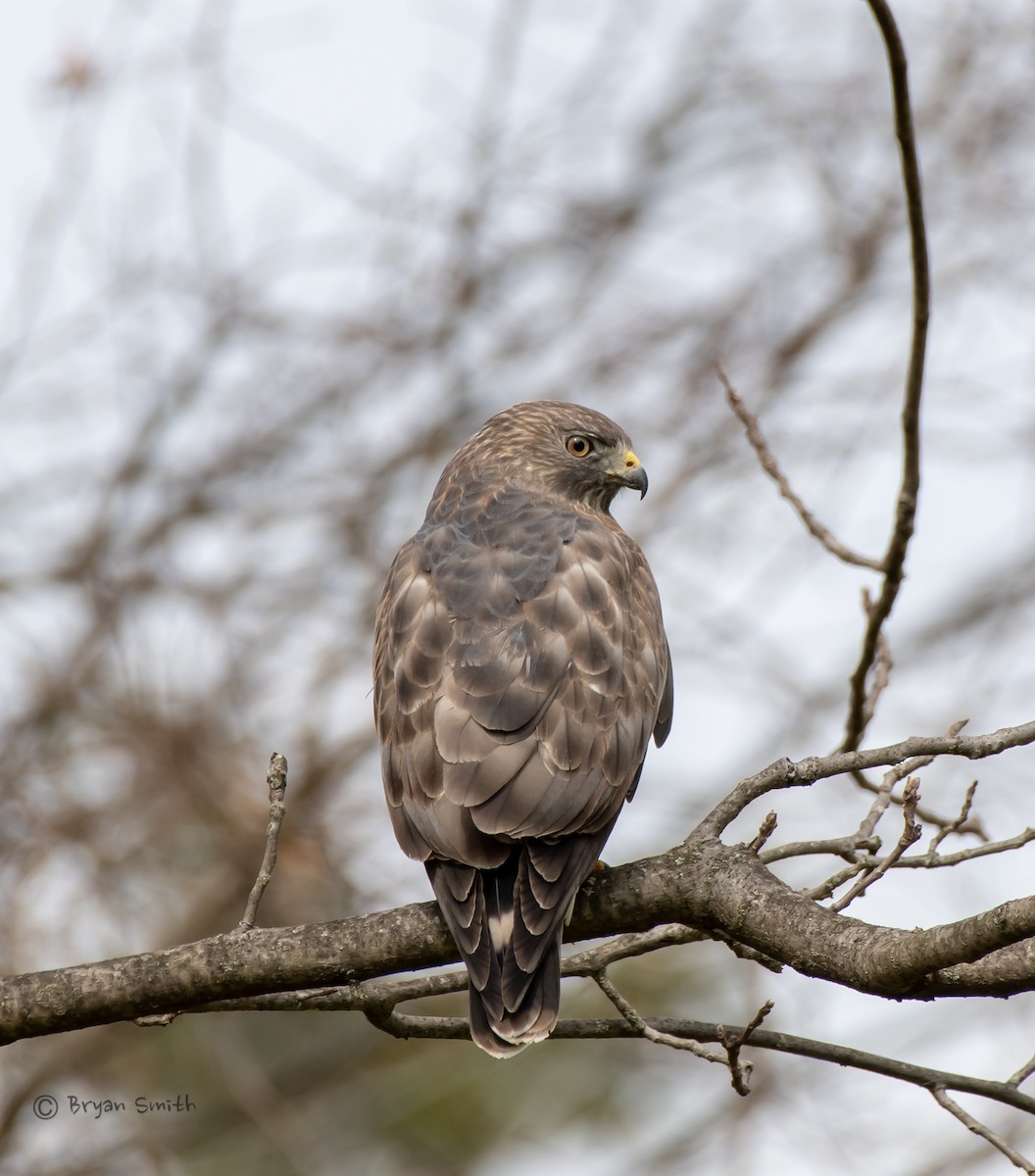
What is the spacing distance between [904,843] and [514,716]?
1145mm

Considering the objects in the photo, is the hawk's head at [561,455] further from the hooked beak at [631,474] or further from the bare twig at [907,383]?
the bare twig at [907,383]

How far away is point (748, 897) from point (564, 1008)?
4.98 meters

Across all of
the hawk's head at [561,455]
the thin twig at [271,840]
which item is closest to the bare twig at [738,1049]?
the thin twig at [271,840]

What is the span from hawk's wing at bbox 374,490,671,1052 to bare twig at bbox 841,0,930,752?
600 millimetres

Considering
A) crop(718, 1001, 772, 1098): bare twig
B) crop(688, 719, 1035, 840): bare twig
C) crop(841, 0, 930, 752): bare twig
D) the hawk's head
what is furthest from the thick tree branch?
the hawk's head

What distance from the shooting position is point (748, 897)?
3205 mm

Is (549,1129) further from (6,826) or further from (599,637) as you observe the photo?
(599,637)

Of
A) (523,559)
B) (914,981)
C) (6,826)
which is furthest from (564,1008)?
(914,981)

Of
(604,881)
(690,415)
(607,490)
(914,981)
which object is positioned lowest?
(914,981)

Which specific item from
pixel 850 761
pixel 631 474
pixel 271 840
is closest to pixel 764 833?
pixel 850 761

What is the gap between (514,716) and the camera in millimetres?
4051

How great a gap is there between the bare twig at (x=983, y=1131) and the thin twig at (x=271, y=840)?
1528 millimetres

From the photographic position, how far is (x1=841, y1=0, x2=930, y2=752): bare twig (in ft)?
12.2

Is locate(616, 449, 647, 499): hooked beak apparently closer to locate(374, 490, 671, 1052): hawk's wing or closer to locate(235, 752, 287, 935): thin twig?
locate(374, 490, 671, 1052): hawk's wing
